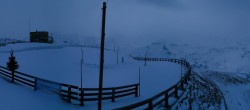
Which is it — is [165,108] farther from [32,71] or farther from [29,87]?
[32,71]

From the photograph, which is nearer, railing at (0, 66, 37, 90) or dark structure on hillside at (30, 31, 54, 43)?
railing at (0, 66, 37, 90)

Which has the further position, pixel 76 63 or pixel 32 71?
pixel 76 63

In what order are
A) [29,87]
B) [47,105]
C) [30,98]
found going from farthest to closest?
1. [29,87]
2. [30,98]
3. [47,105]

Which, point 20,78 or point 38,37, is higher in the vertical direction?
point 38,37

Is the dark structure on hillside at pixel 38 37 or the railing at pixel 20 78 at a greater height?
the dark structure on hillside at pixel 38 37

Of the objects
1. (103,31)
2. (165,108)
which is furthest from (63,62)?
(103,31)

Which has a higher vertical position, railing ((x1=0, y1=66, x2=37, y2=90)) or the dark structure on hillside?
the dark structure on hillside

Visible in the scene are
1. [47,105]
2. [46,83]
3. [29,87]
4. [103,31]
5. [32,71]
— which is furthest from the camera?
[32,71]

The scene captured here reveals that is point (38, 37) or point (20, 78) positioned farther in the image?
point (38, 37)

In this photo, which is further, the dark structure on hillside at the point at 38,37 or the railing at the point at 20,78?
the dark structure on hillside at the point at 38,37

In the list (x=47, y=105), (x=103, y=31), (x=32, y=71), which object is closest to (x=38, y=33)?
(x=32, y=71)

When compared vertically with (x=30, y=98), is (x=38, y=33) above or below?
above

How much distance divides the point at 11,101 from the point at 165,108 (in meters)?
10.4

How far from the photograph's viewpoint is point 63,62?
49.6 meters
